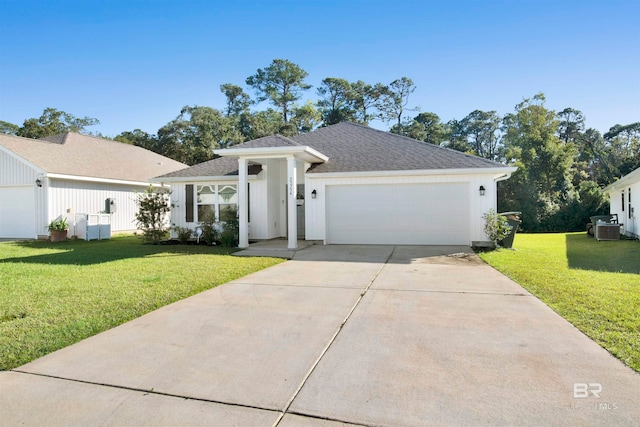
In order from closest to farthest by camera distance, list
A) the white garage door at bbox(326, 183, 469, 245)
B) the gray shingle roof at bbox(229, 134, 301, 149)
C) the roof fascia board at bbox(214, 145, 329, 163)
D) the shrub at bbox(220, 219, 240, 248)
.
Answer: the roof fascia board at bbox(214, 145, 329, 163), the gray shingle roof at bbox(229, 134, 301, 149), the white garage door at bbox(326, 183, 469, 245), the shrub at bbox(220, 219, 240, 248)

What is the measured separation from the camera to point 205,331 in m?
4.35

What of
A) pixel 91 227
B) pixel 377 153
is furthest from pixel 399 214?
pixel 91 227

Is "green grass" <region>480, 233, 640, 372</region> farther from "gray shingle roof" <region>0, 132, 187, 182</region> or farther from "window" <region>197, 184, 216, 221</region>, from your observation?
"gray shingle roof" <region>0, 132, 187, 182</region>

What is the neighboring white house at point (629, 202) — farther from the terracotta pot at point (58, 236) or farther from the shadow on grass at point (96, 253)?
the terracotta pot at point (58, 236)

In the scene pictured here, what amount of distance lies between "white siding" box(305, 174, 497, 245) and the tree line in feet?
43.0

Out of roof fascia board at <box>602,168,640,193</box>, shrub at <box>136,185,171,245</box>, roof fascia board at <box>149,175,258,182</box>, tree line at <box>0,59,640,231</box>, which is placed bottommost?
shrub at <box>136,185,171,245</box>

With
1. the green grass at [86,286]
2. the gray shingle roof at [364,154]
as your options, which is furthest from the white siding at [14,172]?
the gray shingle roof at [364,154]

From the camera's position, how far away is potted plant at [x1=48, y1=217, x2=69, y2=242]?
1471cm

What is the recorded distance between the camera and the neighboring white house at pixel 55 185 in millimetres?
15117

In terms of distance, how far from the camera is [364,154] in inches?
547

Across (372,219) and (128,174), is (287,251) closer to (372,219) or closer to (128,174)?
(372,219)

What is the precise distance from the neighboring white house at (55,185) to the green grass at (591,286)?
637 inches

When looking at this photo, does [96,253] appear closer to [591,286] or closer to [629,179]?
[591,286]

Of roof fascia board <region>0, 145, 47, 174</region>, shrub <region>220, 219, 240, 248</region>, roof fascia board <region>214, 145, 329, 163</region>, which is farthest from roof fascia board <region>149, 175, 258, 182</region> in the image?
roof fascia board <region>0, 145, 47, 174</region>
